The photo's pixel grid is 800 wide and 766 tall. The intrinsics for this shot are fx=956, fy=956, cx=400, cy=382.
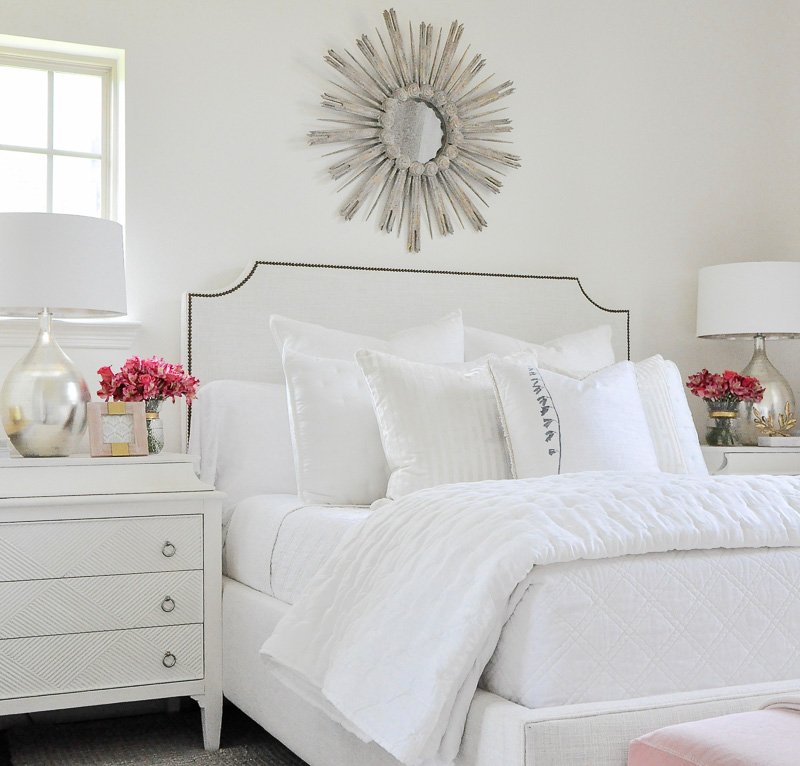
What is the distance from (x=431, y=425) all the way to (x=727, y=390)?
1.41 m

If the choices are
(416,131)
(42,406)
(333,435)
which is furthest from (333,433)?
(416,131)

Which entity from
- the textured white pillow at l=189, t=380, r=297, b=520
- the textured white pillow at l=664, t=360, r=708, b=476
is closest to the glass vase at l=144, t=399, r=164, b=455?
the textured white pillow at l=189, t=380, r=297, b=520

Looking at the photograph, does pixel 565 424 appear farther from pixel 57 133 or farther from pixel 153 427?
pixel 57 133

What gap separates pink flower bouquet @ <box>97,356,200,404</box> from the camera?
2.42 m

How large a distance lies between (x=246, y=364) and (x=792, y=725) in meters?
2.01

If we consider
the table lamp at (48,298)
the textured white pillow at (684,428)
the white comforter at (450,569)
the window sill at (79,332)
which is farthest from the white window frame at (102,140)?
the textured white pillow at (684,428)

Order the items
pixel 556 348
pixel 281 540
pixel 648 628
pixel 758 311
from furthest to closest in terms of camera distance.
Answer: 1. pixel 758 311
2. pixel 556 348
3. pixel 281 540
4. pixel 648 628

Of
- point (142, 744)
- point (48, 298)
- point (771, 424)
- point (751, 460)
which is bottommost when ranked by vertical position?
point (142, 744)

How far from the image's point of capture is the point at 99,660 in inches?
85.4

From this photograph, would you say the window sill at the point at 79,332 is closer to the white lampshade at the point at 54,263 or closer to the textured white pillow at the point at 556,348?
the white lampshade at the point at 54,263

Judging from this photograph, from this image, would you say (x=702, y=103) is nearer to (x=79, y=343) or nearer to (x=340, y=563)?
(x=79, y=343)

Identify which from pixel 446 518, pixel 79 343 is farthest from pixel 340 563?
pixel 79 343

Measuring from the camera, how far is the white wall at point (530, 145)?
2.89 metres

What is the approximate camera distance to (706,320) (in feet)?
11.1
